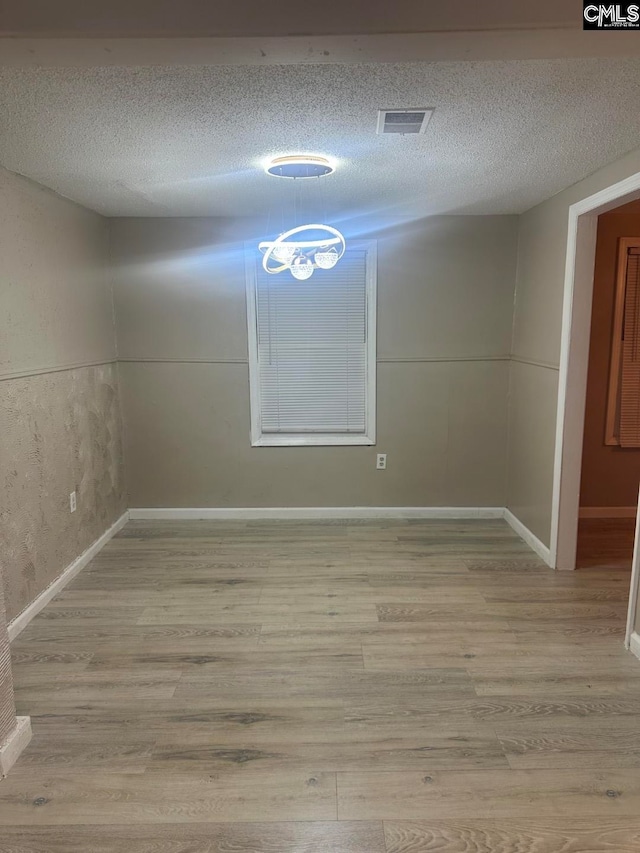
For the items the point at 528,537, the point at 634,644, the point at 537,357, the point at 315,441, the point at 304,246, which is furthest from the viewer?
the point at 315,441

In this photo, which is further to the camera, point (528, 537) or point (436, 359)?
point (436, 359)

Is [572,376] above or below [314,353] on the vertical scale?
below

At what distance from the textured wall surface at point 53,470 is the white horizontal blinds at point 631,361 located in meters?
4.00

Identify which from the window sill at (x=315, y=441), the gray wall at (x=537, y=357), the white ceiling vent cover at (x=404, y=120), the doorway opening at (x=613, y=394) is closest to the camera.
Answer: the white ceiling vent cover at (x=404, y=120)

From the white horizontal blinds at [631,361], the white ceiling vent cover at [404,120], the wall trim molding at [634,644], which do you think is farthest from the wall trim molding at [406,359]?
the wall trim molding at [634,644]

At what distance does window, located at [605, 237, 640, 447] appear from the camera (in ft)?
13.7

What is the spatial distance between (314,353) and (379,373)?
54 centimetres

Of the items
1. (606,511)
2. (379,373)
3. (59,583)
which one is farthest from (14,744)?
(606,511)

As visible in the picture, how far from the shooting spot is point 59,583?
3336 mm

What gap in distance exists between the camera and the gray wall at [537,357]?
352cm

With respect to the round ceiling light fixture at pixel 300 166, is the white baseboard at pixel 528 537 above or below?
below

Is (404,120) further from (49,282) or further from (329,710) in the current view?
(329,710)

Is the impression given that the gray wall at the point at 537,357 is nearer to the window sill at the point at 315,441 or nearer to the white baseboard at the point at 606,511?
the white baseboard at the point at 606,511

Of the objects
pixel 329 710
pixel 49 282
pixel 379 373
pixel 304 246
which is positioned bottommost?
pixel 329 710
